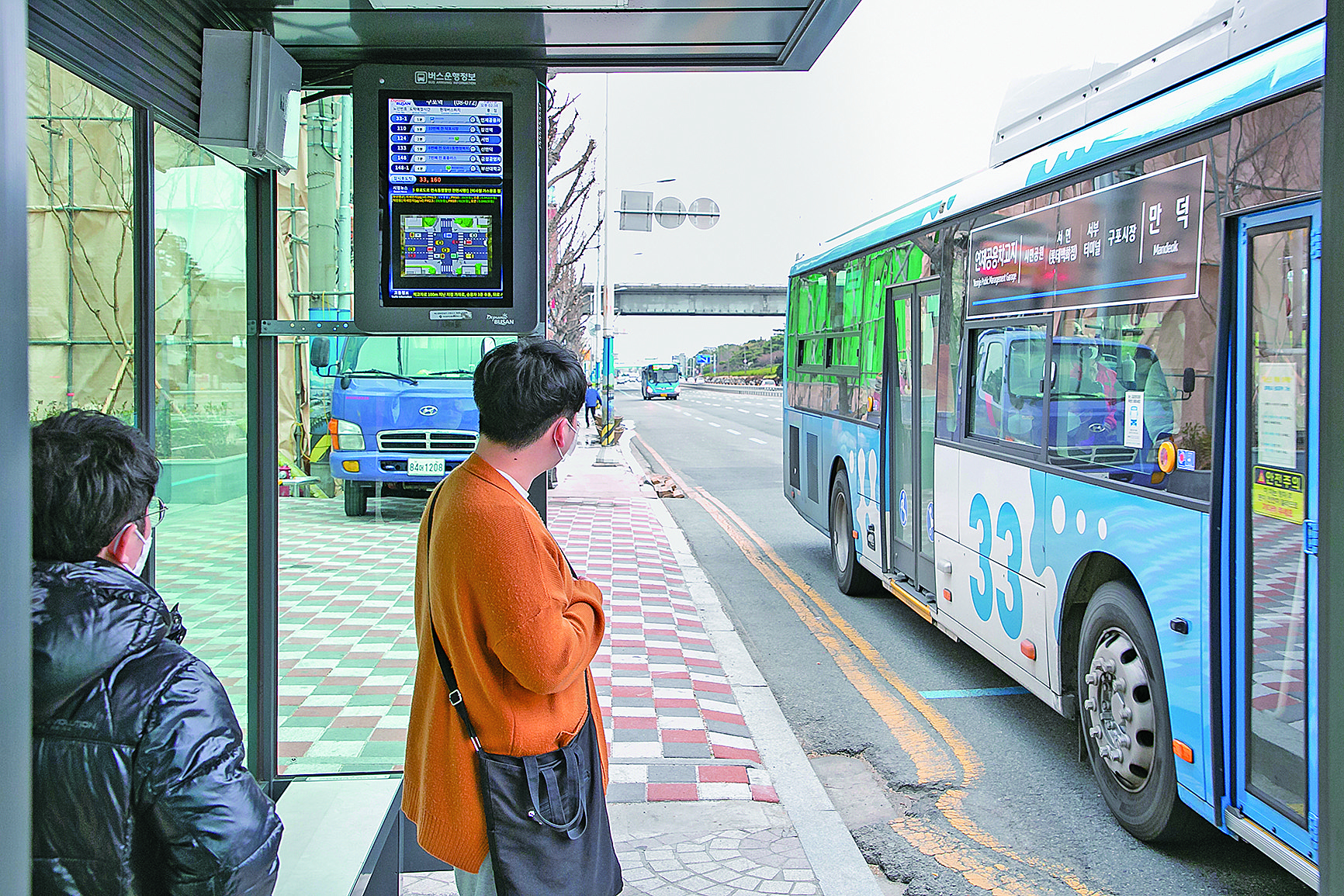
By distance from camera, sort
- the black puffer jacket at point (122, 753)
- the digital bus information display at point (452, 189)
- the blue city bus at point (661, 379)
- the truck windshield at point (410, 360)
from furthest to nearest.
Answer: the blue city bus at point (661, 379), the truck windshield at point (410, 360), the digital bus information display at point (452, 189), the black puffer jacket at point (122, 753)

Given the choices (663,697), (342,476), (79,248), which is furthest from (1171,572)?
(342,476)

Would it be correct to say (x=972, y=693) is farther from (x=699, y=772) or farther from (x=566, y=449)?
(x=566, y=449)

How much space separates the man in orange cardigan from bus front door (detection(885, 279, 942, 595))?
5.07m

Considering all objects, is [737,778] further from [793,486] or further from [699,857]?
[793,486]

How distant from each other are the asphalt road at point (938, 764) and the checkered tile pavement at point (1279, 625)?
1.01m

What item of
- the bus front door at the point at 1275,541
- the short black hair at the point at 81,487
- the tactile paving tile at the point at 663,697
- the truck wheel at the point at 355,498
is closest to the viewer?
the short black hair at the point at 81,487

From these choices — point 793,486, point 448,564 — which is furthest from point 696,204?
point 448,564

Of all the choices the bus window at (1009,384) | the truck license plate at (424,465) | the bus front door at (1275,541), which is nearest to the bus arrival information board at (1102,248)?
the bus window at (1009,384)

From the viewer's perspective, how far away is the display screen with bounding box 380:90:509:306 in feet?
12.6

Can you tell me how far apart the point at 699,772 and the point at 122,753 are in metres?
3.67

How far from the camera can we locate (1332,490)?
4.03 ft

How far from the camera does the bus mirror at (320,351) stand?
5871mm

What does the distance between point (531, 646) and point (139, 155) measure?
2.37 m

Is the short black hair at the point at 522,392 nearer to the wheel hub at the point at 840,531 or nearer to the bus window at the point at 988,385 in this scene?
the bus window at the point at 988,385
